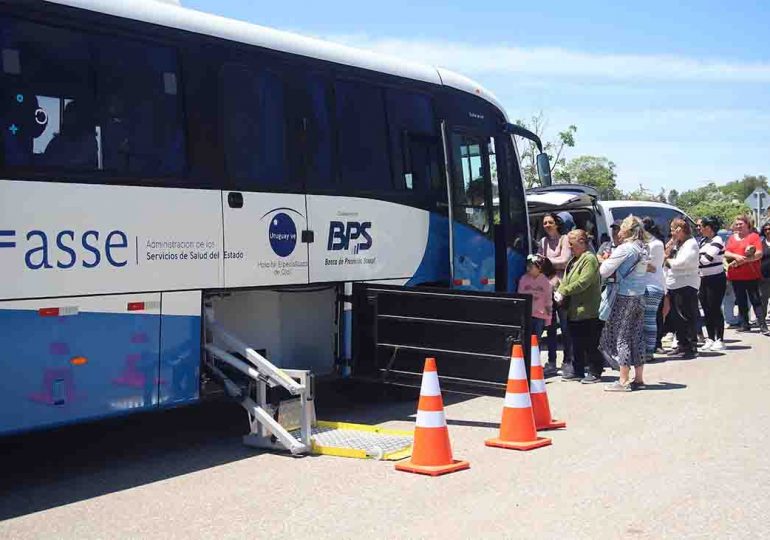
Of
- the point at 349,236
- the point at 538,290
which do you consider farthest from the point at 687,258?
the point at 349,236

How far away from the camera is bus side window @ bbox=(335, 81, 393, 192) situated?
953 cm

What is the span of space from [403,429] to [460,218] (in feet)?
9.89

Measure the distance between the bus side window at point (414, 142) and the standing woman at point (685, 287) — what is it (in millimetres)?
4691

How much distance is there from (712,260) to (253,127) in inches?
360

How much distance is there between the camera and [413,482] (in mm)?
6902

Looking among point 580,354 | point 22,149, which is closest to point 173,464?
point 22,149

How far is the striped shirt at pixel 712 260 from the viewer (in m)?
15.0

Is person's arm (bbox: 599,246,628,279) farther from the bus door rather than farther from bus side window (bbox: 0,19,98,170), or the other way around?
bus side window (bbox: 0,19,98,170)

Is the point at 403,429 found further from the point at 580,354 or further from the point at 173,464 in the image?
the point at 580,354

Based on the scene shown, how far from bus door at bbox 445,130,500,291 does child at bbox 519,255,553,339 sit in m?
0.41

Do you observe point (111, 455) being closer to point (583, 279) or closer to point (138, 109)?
point (138, 109)

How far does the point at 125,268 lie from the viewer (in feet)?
23.7

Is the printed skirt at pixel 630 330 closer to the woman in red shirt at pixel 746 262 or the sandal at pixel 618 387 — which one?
the sandal at pixel 618 387

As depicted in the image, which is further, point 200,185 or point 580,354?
point 580,354
